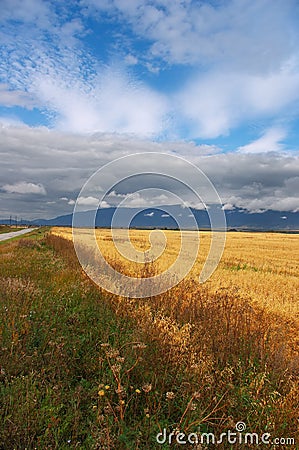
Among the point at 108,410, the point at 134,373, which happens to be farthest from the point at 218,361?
the point at 108,410

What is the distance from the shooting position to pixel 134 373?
4.45 metres

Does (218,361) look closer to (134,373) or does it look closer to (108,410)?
(134,373)

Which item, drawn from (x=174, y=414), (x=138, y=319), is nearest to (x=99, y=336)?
(x=138, y=319)

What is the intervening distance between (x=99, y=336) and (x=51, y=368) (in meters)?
1.31

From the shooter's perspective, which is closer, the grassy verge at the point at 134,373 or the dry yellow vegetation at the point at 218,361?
the grassy verge at the point at 134,373

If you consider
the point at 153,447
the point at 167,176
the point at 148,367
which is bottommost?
the point at 153,447

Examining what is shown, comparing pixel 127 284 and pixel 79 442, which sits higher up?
pixel 127 284

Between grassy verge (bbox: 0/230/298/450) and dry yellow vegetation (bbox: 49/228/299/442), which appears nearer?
grassy verge (bbox: 0/230/298/450)

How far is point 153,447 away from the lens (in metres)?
3.31

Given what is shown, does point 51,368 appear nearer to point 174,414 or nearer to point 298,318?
point 174,414

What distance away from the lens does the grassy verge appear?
3.47 metres

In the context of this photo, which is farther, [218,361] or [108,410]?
[218,361]

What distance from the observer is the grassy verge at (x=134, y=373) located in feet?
11.4

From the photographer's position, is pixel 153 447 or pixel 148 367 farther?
pixel 148 367
